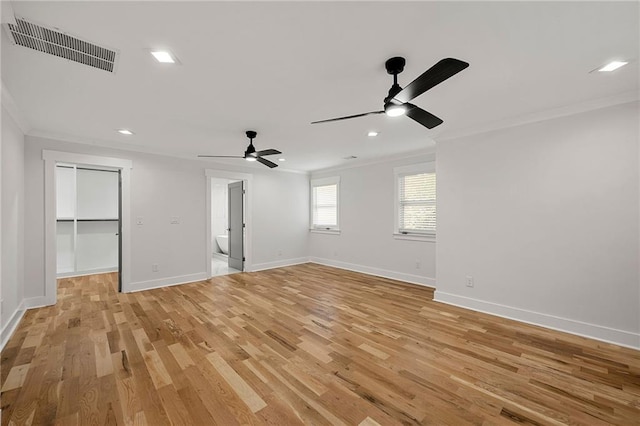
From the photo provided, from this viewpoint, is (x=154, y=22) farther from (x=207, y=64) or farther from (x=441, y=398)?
(x=441, y=398)

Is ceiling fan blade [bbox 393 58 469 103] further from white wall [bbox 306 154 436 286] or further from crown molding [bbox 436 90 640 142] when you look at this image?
white wall [bbox 306 154 436 286]

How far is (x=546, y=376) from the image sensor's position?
6.86 feet

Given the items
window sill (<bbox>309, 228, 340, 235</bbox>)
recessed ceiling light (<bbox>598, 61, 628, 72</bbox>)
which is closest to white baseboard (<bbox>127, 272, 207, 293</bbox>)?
window sill (<bbox>309, 228, 340, 235</bbox>)

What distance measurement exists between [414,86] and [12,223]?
4562mm

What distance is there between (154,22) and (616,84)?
3893 mm

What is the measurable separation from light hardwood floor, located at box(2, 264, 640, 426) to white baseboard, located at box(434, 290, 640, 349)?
12 centimetres

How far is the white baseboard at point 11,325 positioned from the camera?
2588mm

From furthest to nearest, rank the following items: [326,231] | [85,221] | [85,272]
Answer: [326,231] → [85,221] → [85,272]

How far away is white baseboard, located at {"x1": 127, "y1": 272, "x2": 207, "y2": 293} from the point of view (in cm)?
448

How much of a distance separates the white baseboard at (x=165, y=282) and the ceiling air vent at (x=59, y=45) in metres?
3.76

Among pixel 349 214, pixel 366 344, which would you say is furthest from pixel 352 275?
pixel 366 344

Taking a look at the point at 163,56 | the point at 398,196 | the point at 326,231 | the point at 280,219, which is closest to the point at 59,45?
the point at 163,56

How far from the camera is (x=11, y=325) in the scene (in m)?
2.89

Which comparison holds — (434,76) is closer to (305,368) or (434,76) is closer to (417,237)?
(305,368)
